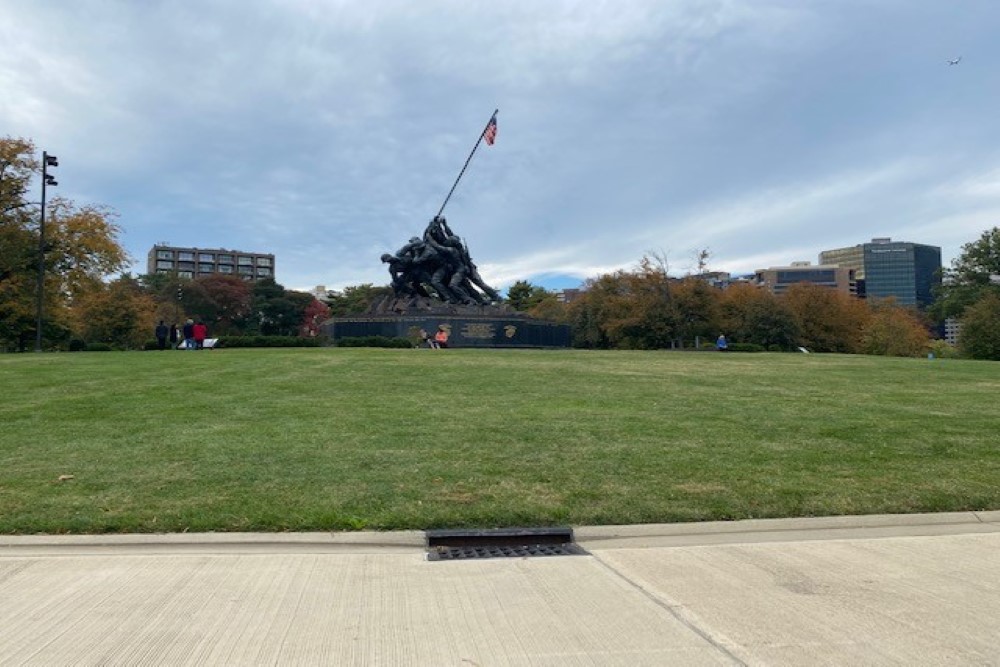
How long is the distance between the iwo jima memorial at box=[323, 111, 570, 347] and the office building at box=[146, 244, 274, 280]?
103915mm

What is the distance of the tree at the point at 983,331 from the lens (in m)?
49.1

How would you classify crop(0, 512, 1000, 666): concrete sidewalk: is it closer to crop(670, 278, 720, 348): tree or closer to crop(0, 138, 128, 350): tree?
crop(0, 138, 128, 350): tree

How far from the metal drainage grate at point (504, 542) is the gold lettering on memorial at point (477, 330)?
104 feet

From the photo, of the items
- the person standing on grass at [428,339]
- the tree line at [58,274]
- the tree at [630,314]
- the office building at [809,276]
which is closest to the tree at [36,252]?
the tree line at [58,274]

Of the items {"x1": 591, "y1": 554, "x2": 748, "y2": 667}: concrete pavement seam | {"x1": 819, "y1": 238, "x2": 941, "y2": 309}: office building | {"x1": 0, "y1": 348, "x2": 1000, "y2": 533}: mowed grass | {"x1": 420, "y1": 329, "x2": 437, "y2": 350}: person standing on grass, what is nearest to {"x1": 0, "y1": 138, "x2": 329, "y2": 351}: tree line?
{"x1": 420, "y1": 329, "x2": 437, "y2": 350}: person standing on grass

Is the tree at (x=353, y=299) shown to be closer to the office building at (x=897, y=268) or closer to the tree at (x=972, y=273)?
the tree at (x=972, y=273)

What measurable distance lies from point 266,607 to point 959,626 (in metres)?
3.99

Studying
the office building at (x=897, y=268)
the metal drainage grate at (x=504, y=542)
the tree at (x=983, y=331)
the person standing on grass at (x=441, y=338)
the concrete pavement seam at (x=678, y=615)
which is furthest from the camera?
the office building at (x=897, y=268)

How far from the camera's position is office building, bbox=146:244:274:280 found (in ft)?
462

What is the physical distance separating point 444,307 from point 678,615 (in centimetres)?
3590

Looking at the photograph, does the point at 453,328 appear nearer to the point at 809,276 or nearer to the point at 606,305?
the point at 606,305

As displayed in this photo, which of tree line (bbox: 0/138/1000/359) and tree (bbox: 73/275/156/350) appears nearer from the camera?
tree line (bbox: 0/138/1000/359)

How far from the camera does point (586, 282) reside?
7412 centimetres

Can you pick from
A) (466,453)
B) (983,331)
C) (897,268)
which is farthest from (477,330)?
(897,268)
